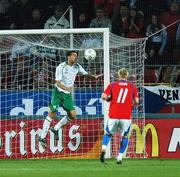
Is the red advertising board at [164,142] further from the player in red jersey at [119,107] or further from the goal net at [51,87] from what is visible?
the player in red jersey at [119,107]

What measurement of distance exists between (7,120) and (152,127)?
3375 millimetres

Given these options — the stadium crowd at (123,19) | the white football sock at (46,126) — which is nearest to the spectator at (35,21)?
the stadium crowd at (123,19)

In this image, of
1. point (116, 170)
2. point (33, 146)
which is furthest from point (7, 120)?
point (116, 170)

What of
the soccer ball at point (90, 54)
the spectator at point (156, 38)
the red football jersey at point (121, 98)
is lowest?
the red football jersey at point (121, 98)

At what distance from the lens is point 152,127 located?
1911cm

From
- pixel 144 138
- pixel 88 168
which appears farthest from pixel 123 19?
pixel 88 168

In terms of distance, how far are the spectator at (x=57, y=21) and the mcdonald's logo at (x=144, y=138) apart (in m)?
4.16

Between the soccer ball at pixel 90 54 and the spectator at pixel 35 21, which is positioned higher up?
the spectator at pixel 35 21

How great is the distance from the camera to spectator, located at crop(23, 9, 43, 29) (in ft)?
73.5

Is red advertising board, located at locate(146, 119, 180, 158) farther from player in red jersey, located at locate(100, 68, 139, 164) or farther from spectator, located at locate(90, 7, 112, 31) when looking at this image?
spectator, located at locate(90, 7, 112, 31)

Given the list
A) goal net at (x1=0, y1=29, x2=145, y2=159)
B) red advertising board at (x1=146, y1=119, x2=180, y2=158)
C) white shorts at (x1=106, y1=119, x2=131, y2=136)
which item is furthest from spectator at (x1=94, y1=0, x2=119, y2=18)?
white shorts at (x1=106, y1=119, x2=131, y2=136)

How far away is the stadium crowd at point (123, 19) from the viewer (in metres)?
22.1

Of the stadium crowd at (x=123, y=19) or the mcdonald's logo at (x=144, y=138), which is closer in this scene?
the mcdonald's logo at (x=144, y=138)

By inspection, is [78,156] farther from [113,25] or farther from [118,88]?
[113,25]
